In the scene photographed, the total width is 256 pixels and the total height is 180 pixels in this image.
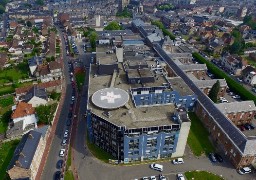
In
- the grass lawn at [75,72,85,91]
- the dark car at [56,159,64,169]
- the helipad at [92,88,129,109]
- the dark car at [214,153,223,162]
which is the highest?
the helipad at [92,88,129,109]

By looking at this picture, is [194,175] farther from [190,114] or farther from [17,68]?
[17,68]

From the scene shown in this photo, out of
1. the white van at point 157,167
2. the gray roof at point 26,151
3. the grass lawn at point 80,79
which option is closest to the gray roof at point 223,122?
the white van at point 157,167

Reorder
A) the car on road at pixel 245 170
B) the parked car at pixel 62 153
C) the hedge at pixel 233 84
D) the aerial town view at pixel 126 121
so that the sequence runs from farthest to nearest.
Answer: the hedge at pixel 233 84
the parked car at pixel 62 153
the car on road at pixel 245 170
the aerial town view at pixel 126 121

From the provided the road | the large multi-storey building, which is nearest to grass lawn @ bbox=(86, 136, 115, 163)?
the large multi-storey building

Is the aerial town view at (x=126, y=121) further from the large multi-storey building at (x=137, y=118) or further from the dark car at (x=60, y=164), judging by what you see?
the dark car at (x=60, y=164)

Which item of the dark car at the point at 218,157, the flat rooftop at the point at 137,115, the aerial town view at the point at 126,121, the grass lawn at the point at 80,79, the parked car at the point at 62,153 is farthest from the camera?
the grass lawn at the point at 80,79

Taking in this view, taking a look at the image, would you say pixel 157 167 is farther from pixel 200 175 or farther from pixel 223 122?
pixel 223 122

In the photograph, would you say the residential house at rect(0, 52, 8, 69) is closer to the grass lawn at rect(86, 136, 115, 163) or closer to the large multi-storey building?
the large multi-storey building
